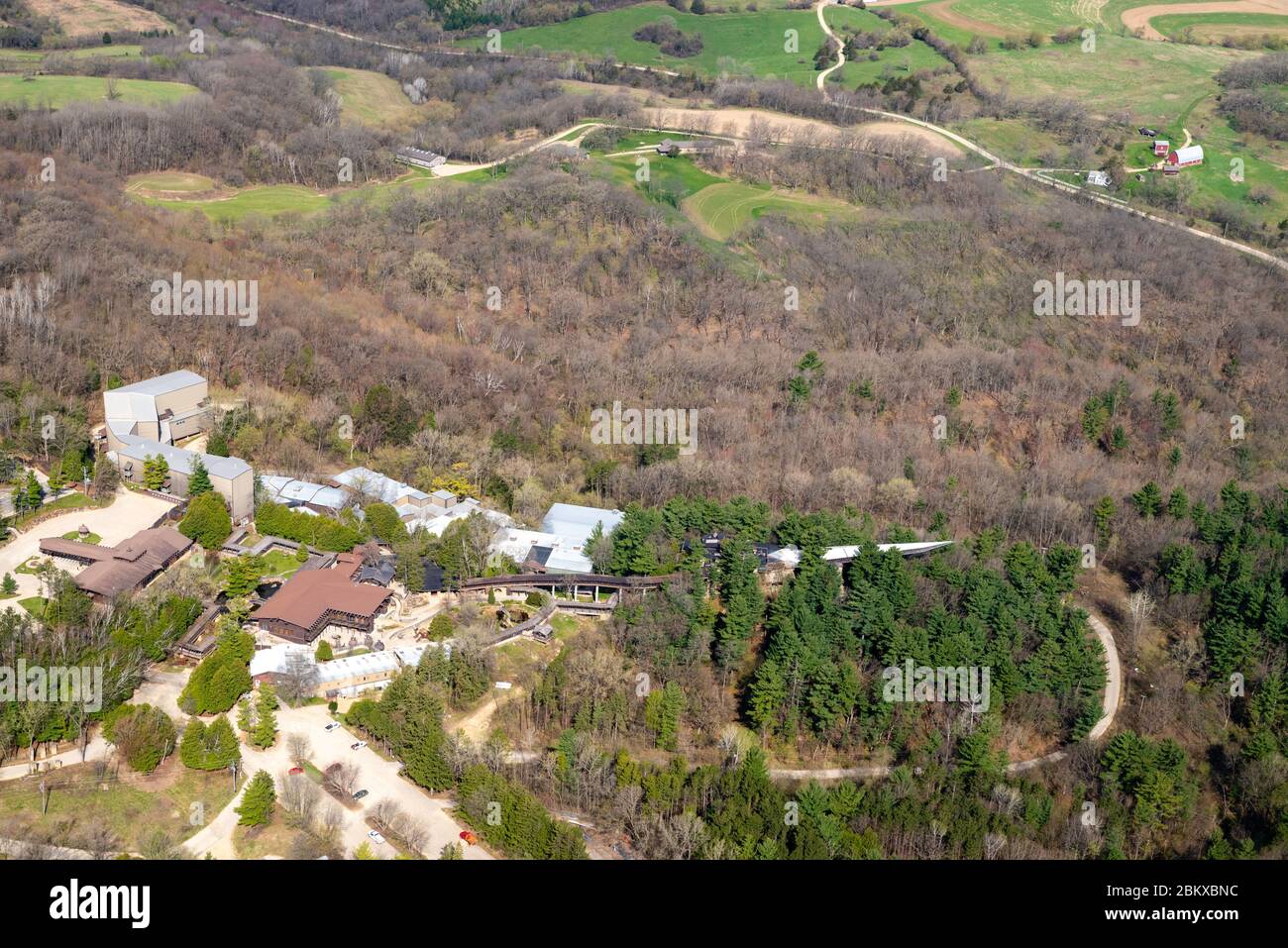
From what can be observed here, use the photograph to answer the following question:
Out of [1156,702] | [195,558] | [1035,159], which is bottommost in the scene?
[1156,702]

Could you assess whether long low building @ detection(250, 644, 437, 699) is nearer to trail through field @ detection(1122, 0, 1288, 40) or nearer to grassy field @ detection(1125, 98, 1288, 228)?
grassy field @ detection(1125, 98, 1288, 228)

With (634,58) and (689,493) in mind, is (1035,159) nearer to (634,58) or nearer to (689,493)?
(634,58)

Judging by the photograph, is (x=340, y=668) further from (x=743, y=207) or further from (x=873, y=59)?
(x=873, y=59)

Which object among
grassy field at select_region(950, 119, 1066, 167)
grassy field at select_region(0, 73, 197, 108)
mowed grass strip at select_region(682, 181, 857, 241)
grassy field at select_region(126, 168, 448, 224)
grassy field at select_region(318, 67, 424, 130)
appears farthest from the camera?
grassy field at select_region(950, 119, 1066, 167)

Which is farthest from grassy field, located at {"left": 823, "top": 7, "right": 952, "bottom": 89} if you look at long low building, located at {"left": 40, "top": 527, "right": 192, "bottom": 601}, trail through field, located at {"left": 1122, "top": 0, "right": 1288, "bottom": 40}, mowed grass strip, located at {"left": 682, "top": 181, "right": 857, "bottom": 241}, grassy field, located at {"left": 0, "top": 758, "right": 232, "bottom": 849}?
grassy field, located at {"left": 0, "top": 758, "right": 232, "bottom": 849}

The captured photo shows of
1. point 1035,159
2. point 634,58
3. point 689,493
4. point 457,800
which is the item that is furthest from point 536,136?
point 457,800
